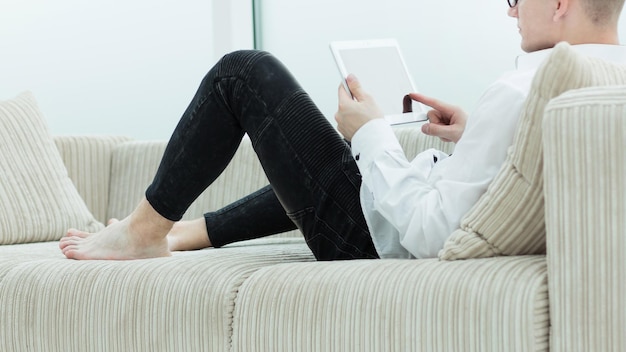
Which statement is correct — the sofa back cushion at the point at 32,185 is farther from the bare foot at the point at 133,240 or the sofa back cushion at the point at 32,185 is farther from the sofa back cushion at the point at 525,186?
the sofa back cushion at the point at 525,186

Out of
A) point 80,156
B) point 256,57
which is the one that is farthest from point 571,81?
point 80,156

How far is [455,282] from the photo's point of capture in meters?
1.15

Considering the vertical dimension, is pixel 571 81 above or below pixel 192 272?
above

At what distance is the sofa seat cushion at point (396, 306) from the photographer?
3.60 ft

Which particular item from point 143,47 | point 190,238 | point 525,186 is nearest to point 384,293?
point 525,186

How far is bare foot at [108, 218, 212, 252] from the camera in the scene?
80.9 inches

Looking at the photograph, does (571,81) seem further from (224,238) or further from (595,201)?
(224,238)

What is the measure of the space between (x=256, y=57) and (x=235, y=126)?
4.9 inches

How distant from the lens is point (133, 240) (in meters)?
1.71

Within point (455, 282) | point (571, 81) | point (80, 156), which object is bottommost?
point (80, 156)

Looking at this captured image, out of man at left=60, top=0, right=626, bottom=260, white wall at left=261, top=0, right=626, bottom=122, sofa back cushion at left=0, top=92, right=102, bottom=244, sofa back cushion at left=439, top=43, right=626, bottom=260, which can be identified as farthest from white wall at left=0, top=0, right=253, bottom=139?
sofa back cushion at left=439, top=43, right=626, bottom=260

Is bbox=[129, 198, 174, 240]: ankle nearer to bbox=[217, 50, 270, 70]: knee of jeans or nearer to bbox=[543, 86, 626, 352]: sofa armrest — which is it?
bbox=[217, 50, 270, 70]: knee of jeans

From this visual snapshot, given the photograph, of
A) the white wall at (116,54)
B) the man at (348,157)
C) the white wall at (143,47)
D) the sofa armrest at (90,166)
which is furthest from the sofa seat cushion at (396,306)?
the white wall at (116,54)

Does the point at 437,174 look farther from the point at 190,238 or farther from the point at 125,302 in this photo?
the point at 190,238
